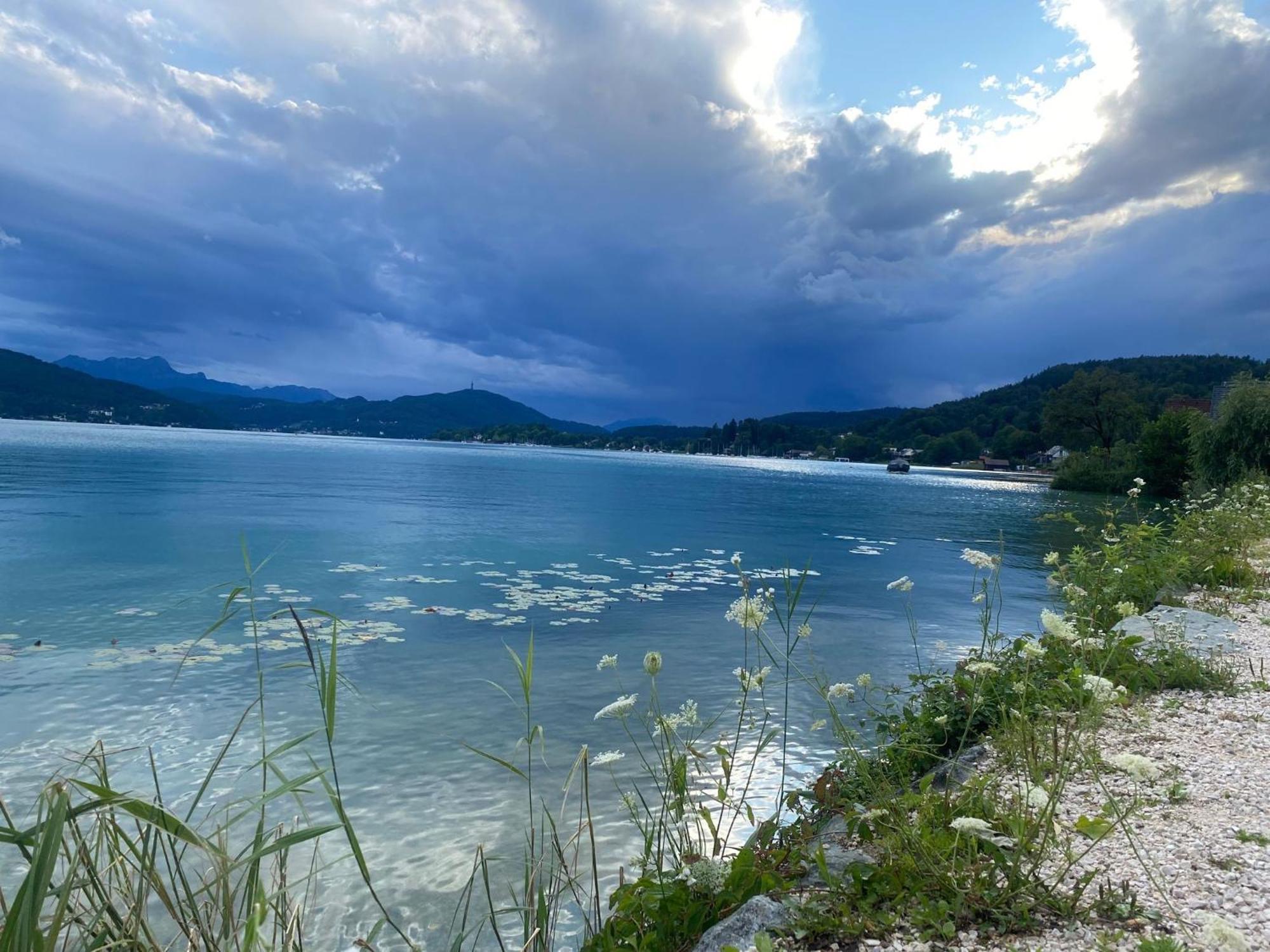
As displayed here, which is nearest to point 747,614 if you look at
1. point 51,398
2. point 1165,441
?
point 1165,441

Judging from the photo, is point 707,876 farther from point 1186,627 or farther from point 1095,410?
point 1095,410

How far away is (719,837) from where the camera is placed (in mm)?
4602

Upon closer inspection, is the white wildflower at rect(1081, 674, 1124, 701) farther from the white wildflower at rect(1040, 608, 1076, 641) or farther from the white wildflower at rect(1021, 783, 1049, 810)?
the white wildflower at rect(1021, 783, 1049, 810)

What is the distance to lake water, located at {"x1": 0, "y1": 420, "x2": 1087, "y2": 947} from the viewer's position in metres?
6.41

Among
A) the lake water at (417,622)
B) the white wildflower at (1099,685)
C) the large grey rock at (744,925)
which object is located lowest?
the lake water at (417,622)

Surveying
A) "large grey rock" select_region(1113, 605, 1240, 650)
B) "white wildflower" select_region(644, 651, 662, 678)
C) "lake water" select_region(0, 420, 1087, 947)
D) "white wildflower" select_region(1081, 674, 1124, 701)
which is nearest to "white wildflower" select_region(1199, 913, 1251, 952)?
"white wildflower" select_region(1081, 674, 1124, 701)

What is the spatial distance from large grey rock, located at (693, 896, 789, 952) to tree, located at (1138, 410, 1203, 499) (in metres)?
72.7

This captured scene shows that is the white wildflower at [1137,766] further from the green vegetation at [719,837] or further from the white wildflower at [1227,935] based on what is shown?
the white wildflower at [1227,935]

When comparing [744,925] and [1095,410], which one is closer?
[744,925]

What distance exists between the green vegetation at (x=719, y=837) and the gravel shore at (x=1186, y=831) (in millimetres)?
78

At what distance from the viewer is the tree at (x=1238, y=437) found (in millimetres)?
35562

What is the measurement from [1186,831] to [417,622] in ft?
36.4

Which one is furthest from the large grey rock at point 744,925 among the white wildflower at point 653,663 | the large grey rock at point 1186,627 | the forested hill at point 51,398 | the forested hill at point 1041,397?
the forested hill at point 51,398

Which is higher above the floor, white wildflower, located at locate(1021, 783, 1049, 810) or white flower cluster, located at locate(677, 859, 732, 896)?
white wildflower, located at locate(1021, 783, 1049, 810)
